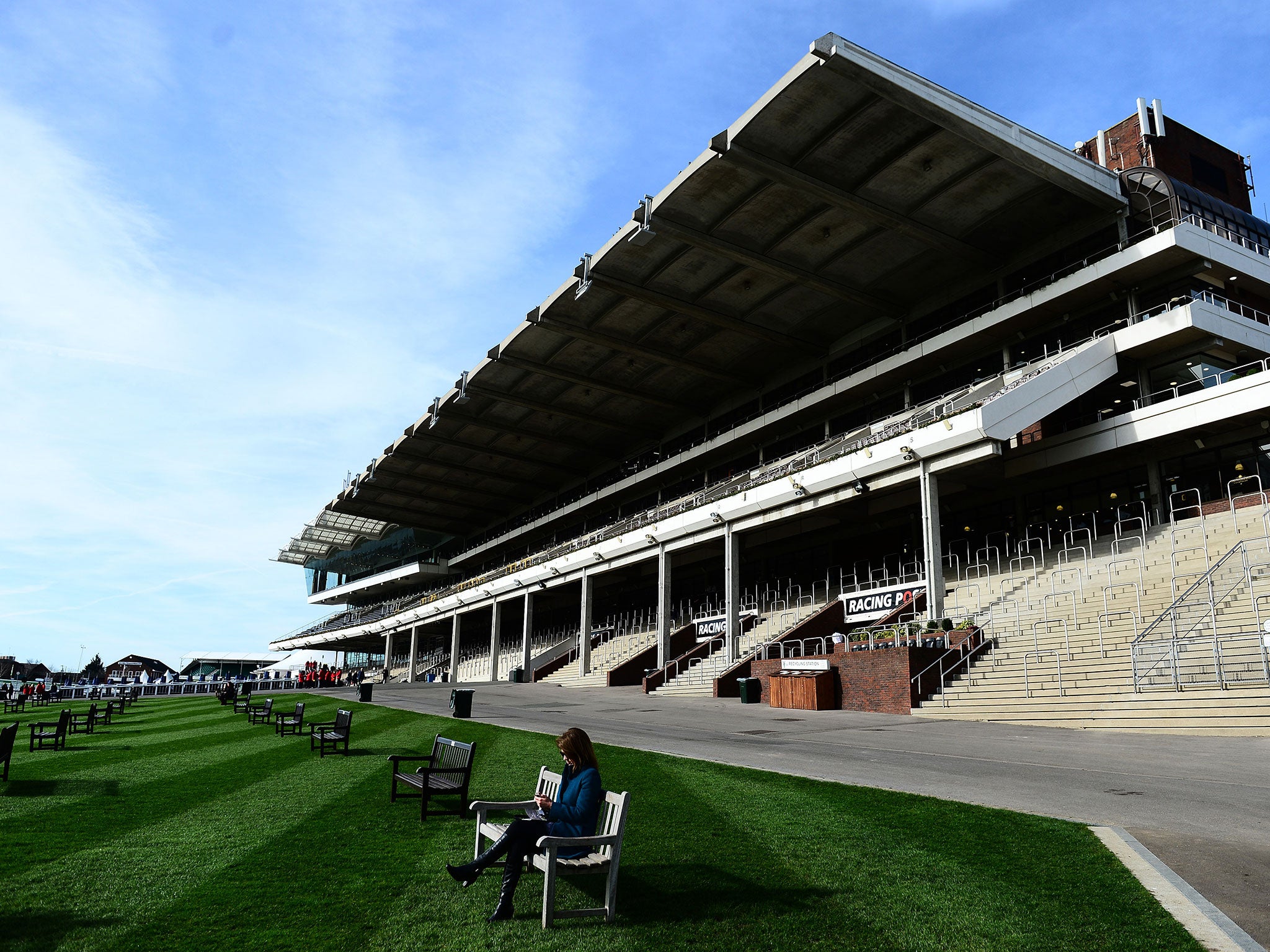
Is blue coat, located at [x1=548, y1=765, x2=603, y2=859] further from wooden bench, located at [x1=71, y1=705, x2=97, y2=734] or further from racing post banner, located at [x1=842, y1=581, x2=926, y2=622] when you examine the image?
racing post banner, located at [x1=842, y1=581, x2=926, y2=622]

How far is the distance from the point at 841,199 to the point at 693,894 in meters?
29.0

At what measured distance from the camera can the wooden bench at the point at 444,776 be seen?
8.98 m

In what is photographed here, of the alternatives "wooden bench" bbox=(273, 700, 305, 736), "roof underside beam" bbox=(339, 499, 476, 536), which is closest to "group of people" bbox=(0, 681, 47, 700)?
"wooden bench" bbox=(273, 700, 305, 736)

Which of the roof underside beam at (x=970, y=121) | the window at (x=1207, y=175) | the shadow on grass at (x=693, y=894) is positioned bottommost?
the shadow on grass at (x=693, y=894)

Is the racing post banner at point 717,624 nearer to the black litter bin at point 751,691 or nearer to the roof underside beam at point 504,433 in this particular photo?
the black litter bin at point 751,691

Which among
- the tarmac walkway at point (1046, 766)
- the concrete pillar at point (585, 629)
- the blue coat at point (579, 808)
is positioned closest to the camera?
the blue coat at point (579, 808)

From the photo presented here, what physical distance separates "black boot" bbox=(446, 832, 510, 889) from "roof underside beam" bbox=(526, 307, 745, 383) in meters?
38.0

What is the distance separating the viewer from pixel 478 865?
245 inches

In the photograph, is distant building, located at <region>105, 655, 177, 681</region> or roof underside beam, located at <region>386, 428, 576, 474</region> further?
distant building, located at <region>105, 655, 177, 681</region>

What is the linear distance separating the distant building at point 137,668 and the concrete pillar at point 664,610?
55.4 m

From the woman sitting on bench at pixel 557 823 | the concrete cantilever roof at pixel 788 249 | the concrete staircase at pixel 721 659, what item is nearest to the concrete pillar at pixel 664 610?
the concrete staircase at pixel 721 659

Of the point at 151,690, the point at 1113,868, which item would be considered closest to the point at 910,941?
the point at 1113,868

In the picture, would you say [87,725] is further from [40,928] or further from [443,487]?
[443,487]

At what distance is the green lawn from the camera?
538 centimetres
